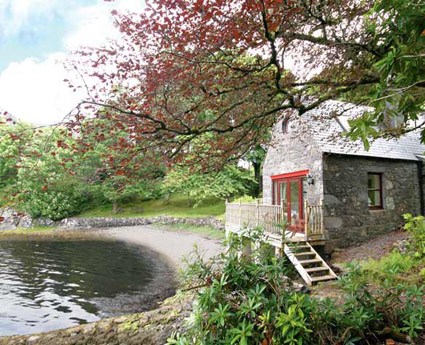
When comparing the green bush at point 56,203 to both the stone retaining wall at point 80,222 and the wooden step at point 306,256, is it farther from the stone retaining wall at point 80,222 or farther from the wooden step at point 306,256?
the wooden step at point 306,256

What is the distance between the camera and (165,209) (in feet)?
94.2

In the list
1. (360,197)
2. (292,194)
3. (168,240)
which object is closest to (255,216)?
(292,194)

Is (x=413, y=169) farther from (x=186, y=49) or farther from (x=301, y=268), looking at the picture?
(x=186, y=49)

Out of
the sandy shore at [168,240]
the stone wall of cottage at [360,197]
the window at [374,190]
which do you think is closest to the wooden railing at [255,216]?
the stone wall of cottage at [360,197]

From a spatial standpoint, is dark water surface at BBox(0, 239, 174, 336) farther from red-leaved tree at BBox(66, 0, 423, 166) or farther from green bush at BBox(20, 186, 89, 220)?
green bush at BBox(20, 186, 89, 220)

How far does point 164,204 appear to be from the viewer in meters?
30.6

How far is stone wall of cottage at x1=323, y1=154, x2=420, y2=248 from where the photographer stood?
10.1m

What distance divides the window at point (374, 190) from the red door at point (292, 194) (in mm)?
2362

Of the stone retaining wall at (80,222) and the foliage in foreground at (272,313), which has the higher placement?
the foliage in foreground at (272,313)

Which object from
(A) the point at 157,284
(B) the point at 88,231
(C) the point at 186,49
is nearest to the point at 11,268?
(A) the point at 157,284

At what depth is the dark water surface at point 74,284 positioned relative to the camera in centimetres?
796

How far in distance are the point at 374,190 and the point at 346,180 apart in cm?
166

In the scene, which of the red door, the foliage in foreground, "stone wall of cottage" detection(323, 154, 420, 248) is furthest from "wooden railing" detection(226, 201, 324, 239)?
the foliage in foreground

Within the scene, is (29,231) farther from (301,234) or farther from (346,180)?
(346,180)
